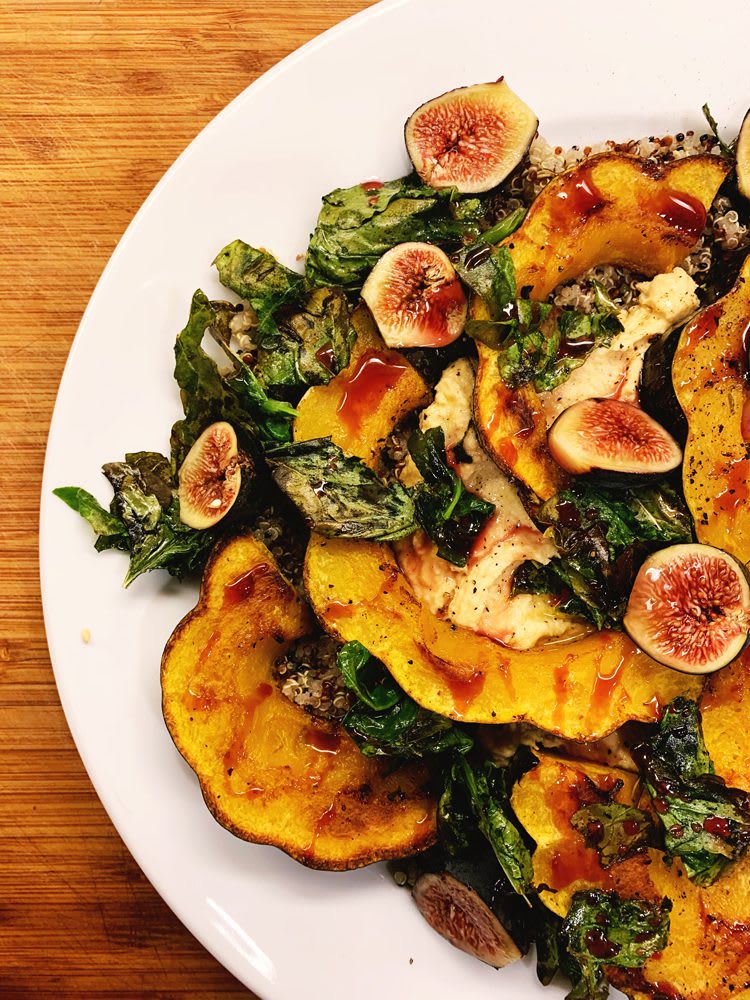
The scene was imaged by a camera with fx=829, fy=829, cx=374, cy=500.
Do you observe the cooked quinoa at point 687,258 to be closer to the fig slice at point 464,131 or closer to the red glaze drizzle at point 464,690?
the fig slice at point 464,131

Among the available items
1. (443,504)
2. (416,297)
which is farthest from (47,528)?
(416,297)

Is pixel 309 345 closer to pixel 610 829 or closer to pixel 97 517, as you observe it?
pixel 97 517

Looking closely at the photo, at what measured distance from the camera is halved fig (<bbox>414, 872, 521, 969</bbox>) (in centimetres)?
229

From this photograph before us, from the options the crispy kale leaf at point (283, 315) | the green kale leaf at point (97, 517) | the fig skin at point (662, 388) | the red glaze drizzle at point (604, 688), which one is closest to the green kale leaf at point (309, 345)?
the crispy kale leaf at point (283, 315)

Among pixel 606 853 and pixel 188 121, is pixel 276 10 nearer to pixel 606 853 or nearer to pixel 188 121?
pixel 188 121

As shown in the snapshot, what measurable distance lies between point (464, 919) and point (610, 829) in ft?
1.67

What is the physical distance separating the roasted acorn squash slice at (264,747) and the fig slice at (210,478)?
0.40 ft

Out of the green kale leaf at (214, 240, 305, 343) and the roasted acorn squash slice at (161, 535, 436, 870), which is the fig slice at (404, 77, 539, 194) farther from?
the roasted acorn squash slice at (161, 535, 436, 870)

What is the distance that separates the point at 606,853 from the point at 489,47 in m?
2.25

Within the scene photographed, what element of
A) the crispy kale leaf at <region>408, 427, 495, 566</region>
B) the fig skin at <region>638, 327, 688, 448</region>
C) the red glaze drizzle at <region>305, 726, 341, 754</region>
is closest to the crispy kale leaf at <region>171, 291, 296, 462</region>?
the crispy kale leaf at <region>408, 427, 495, 566</region>

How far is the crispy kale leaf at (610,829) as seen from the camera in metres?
2.16

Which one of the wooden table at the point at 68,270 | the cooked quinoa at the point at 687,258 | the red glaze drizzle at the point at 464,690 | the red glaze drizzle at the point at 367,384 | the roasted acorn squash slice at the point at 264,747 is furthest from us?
the wooden table at the point at 68,270

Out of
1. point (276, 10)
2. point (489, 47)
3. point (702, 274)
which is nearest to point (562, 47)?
point (489, 47)

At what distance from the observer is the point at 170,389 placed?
2.39 meters
